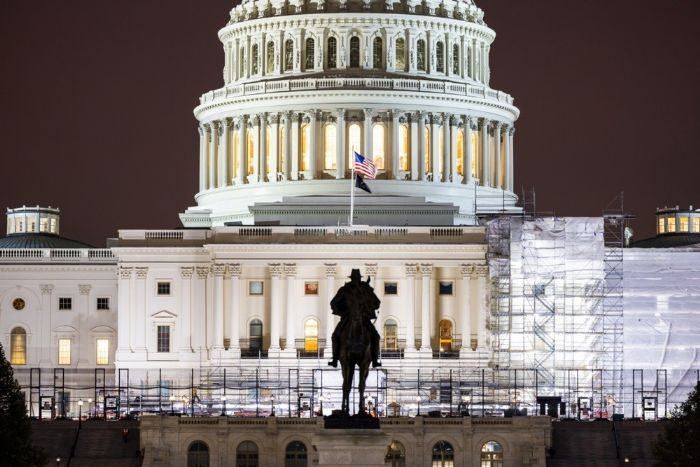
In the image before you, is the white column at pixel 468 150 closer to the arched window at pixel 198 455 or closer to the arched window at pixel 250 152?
the arched window at pixel 250 152

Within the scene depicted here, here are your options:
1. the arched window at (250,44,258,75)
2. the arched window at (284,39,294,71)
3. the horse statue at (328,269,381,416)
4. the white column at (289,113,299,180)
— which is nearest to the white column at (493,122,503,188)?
the white column at (289,113,299,180)

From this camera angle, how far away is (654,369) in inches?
6334

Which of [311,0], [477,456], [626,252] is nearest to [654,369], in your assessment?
[626,252]

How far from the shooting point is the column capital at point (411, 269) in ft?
545

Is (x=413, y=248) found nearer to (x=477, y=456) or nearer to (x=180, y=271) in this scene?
(x=180, y=271)

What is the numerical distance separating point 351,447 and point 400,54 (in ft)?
343

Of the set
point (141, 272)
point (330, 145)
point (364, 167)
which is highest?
point (330, 145)

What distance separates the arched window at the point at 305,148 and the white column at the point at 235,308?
17114mm

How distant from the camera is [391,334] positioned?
6570 inches

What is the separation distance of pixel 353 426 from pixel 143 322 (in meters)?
85.8

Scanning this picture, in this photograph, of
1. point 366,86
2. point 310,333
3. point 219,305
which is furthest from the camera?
point 366,86

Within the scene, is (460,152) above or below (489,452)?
above

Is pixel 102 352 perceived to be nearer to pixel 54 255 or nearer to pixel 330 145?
pixel 54 255

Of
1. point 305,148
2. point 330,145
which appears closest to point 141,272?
point 305,148
